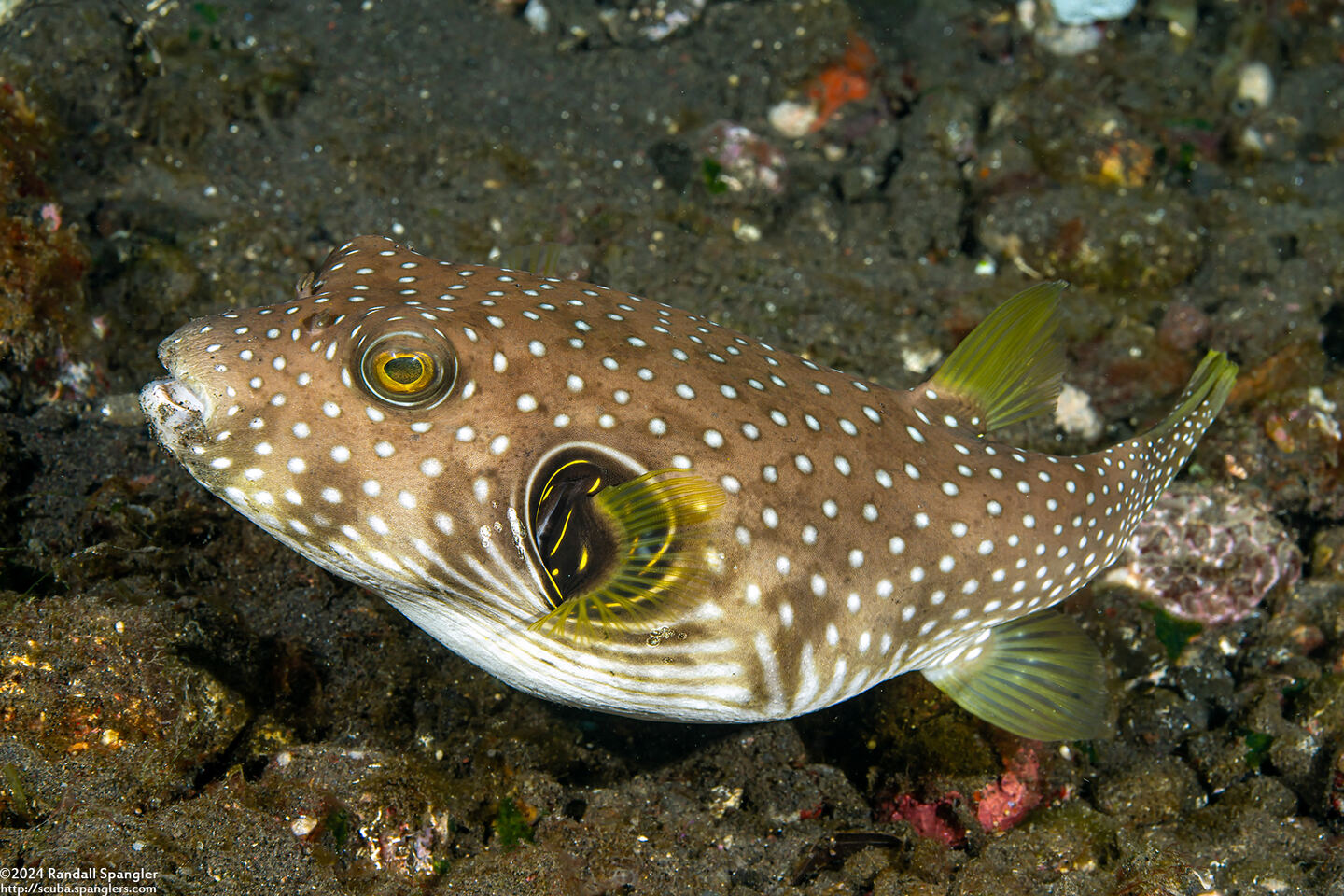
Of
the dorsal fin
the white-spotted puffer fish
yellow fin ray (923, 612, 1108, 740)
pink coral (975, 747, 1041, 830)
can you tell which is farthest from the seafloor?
the dorsal fin

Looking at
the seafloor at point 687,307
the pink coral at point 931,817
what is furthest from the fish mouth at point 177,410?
the pink coral at point 931,817

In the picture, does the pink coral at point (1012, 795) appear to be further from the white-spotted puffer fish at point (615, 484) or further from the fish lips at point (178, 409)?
the fish lips at point (178, 409)

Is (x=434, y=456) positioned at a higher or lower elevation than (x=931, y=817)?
higher

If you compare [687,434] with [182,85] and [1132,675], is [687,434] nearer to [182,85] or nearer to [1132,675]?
[1132,675]

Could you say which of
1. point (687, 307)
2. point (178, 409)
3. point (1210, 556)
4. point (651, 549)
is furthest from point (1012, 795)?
point (178, 409)

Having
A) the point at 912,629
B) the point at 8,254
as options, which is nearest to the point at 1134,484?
the point at 912,629

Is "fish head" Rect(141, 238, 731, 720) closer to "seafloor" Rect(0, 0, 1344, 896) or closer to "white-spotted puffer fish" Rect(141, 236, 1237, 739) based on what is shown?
"white-spotted puffer fish" Rect(141, 236, 1237, 739)

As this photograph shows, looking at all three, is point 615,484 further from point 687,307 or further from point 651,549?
point 687,307
